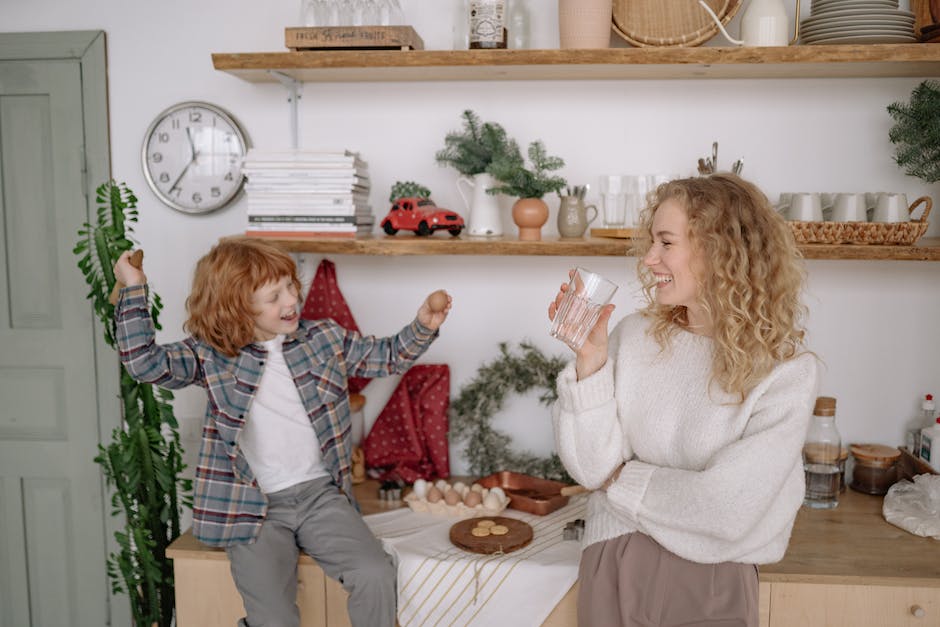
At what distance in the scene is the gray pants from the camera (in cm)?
176

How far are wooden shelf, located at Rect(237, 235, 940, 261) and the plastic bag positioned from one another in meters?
0.57

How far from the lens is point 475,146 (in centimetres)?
218

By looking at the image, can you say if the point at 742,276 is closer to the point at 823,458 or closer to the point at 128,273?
the point at 823,458

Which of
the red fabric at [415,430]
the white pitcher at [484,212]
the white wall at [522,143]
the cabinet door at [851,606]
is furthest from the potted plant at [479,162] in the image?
the cabinet door at [851,606]

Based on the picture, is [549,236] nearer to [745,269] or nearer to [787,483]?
[745,269]

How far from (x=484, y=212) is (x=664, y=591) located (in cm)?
107

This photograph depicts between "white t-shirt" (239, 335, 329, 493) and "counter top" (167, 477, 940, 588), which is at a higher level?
"white t-shirt" (239, 335, 329, 493)

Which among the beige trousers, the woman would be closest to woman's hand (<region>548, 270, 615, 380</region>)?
the woman

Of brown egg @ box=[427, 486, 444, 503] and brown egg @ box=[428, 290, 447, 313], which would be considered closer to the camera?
brown egg @ box=[428, 290, 447, 313]

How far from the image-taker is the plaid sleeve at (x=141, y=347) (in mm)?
1778

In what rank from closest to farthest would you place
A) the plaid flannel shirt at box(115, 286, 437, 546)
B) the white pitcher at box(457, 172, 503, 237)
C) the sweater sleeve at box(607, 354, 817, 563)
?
the sweater sleeve at box(607, 354, 817, 563)
the plaid flannel shirt at box(115, 286, 437, 546)
the white pitcher at box(457, 172, 503, 237)

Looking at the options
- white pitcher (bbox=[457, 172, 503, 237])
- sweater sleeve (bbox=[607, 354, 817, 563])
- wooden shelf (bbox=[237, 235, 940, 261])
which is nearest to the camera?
sweater sleeve (bbox=[607, 354, 817, 563])

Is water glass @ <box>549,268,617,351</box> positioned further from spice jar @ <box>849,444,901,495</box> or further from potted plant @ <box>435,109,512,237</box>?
spice jar @ <box>849,444,901,495</box>

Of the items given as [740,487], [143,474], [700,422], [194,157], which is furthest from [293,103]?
[740,487]
